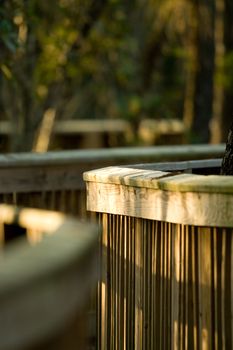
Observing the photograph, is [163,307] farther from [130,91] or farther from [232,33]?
[130,91]

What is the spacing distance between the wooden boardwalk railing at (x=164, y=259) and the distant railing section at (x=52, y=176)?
232cm

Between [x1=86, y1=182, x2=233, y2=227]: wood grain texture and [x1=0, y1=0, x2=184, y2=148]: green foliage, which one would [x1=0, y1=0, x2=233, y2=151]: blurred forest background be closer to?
[x1=0, y1=0, x2=184, y2=148]: green foliage

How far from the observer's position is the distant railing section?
764 centimetres

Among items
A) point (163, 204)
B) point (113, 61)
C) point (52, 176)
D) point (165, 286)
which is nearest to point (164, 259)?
point (165, 286)

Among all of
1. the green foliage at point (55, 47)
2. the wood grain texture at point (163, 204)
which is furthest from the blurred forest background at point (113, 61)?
the wood grain texture at point (163, 204)

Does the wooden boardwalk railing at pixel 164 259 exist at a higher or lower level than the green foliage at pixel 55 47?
lower

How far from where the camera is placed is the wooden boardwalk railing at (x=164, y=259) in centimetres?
453

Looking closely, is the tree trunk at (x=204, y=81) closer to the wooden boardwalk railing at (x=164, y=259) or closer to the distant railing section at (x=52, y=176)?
the distant railing section at (x=52, y=176)

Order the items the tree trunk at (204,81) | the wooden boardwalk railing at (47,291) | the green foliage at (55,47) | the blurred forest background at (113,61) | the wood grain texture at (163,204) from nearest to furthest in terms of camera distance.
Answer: the wooden boardwalk railing at (47,291) → the wood grain texture at (163,204) → the green foliage at (55,47) → the blurred forest background at (113,61) → the tree trunk at (204,81)

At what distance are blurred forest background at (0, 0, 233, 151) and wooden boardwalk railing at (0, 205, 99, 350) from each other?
5649mm

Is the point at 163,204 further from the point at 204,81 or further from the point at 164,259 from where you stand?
the point at 204,81

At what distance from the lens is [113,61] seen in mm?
18234

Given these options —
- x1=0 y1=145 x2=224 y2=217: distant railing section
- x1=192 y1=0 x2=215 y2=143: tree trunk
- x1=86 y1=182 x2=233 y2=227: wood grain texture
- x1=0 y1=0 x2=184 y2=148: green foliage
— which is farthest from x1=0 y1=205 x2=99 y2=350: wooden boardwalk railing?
x1=192 y1=0 x2=215 y2=143: tree trunk

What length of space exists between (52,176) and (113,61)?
34.6ft
